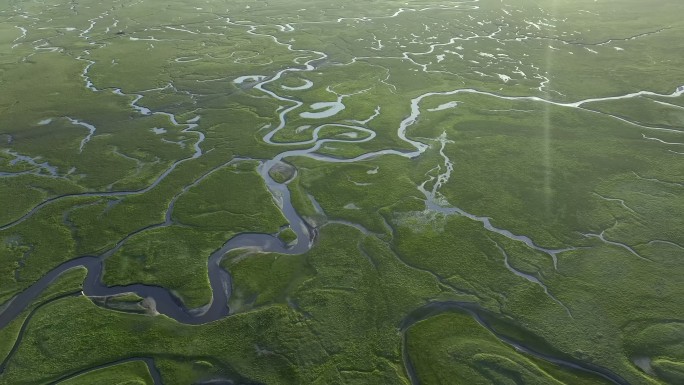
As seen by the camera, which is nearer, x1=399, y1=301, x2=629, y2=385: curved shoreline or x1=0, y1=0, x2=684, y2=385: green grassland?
x1=399, y1=301, x2=629, y2=385: curved shoreline

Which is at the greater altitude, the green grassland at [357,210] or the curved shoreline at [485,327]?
the green grassland at [357,210]

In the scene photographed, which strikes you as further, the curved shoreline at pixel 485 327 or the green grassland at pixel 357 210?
the green grassland at pixel 357 210

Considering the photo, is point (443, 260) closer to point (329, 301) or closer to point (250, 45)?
point (329, 301)

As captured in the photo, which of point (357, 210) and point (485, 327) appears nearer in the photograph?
point (485, 327)

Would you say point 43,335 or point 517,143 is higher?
point 517,143

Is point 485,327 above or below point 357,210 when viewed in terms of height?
below

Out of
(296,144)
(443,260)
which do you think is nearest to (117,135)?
(296,144)

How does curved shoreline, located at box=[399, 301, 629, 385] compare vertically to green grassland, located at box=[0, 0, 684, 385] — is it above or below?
below

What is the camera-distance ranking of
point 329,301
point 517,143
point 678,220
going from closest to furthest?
1. point 329,301
2. point 678,220
3. point 517,143
